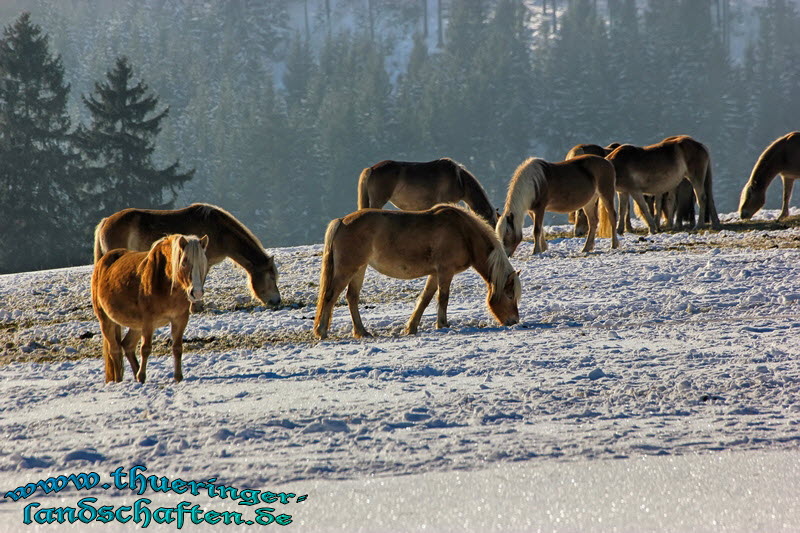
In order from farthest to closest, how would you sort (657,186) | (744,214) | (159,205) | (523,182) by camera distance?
(159,205), (744,214), (657,186), (523,182)

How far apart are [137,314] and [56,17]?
12749 centimetres

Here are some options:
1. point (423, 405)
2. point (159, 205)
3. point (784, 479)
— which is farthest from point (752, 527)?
point (159, 205)

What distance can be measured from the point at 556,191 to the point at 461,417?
31.2ft

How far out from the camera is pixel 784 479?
13.5ft

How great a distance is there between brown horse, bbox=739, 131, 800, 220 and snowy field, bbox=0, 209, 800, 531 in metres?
10.1

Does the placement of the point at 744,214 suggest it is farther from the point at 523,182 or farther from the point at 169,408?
the point at 169,408

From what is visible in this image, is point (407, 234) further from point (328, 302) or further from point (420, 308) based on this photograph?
point (328, 302)

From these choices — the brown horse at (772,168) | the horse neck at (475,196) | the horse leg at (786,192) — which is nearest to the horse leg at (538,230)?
the horse neck at (475,196)

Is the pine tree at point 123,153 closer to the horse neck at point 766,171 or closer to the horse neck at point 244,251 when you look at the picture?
the horse neck at point 766,171

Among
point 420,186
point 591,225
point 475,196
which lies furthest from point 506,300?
point 420,186

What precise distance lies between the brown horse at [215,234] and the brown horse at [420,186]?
222 inches

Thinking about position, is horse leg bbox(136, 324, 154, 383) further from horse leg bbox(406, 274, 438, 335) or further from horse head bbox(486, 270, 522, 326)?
horse head bbox(486, 270, 522, 326)

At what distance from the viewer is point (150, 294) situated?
21.2ft

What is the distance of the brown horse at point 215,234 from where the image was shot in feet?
35.7
